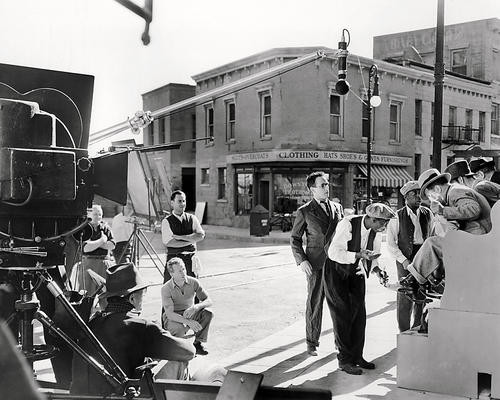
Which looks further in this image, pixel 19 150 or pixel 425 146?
pixel 425 146

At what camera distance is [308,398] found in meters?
2.00

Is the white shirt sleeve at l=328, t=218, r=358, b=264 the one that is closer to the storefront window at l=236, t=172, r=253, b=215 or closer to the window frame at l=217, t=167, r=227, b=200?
the storefront window at l=236, t=172, r=253, b=215

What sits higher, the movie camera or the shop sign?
the shop sign

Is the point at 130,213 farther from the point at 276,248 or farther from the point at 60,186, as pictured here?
the point at 276,248

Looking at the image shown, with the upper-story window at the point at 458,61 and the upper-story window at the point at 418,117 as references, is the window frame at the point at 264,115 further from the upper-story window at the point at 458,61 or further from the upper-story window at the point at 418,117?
the upper-story window at the point at 458,61

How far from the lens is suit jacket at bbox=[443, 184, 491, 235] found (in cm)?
382

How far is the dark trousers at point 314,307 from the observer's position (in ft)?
17.6

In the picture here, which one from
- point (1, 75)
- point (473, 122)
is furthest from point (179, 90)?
point (1, 75)

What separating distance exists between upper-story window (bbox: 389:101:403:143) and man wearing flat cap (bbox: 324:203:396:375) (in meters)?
20.1

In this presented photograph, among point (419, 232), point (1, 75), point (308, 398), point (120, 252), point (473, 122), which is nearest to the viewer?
point (308, 398)

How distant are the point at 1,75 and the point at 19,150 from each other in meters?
0.51

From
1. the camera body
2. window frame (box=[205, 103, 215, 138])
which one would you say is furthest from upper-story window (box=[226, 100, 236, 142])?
the camera body

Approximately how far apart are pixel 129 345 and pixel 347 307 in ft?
8.63

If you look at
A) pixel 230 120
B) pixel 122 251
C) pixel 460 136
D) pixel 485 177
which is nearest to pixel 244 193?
pixel 230 120
